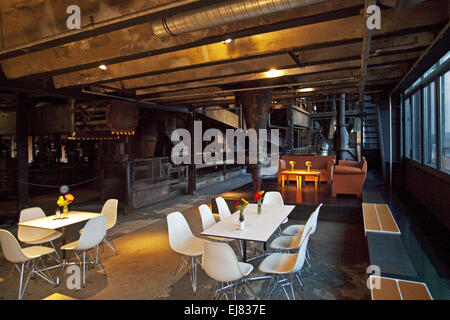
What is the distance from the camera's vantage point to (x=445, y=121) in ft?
16.9

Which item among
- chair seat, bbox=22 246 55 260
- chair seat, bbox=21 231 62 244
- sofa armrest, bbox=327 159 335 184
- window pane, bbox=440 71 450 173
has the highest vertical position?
window pane, bbox=440 71 450 173

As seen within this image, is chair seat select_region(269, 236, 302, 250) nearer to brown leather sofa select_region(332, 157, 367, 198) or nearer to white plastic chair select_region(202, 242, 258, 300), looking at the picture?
white plastic chair select_region(202, 242, 258, 300)

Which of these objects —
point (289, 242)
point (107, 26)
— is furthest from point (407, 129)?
point (107, 26)

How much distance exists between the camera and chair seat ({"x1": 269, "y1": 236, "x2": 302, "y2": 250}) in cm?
383

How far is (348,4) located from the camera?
10.6 ft

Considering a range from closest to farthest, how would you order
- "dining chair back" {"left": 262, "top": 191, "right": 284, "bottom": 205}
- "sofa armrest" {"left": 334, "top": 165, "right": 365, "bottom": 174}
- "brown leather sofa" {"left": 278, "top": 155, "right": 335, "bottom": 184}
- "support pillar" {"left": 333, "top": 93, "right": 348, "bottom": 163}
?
"dining chair back" {"left": 262, "top": 191, "right": 284, "bottom": 205}, "sofa armrest" {"left": 334, "top": 165, "right": 365, "bottom": 174}, "brown leather sofa" {"left": 278, "top": 155, "right": 335, "bottom": 184}, "support pillar" {"left": 333, "top": 93, "right": 348, "bottom": 163}

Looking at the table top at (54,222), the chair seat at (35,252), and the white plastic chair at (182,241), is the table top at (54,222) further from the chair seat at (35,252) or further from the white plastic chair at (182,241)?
the white plastic chair at (182,241)

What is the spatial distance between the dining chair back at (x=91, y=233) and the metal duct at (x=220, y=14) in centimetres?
262

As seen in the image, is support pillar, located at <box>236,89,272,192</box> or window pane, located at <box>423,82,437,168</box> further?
support pillar, located at <box>236,89,272,192</box>

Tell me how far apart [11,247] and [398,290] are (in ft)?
13.9

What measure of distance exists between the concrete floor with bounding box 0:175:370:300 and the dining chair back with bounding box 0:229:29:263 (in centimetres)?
46

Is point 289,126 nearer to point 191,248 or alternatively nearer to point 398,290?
point 191,248

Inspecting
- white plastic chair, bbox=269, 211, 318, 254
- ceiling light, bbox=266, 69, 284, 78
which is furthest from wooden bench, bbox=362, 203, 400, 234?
ceiling light, bbox=266, 69, 284, 78
